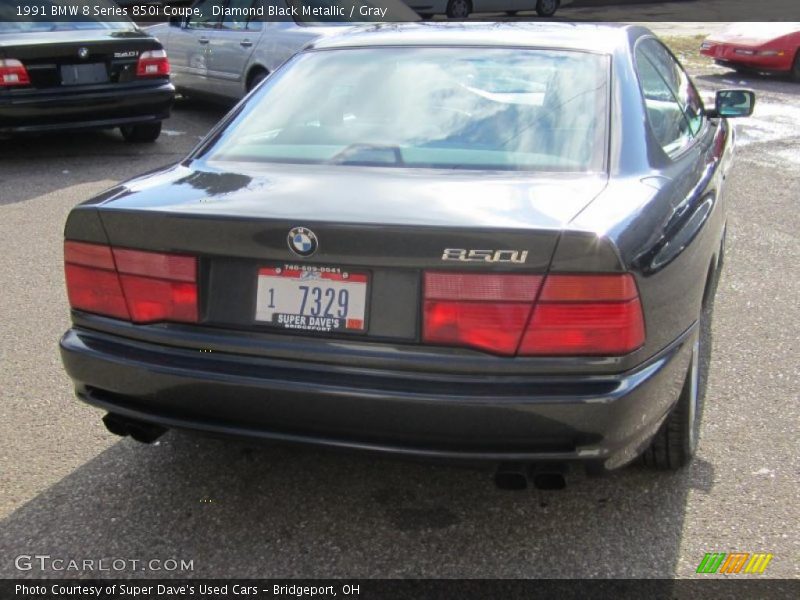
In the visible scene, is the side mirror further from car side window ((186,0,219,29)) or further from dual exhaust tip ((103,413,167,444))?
car side window ((186,0,219,29))

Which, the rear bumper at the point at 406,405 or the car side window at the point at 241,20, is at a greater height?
the car side window at the point at 241,20

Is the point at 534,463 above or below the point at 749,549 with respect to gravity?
above

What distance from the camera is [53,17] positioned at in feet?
29.1

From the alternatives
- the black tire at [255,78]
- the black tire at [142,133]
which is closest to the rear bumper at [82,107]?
the black tire at [142,133]

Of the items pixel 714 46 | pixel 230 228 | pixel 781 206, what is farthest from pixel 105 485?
pixel 714 46

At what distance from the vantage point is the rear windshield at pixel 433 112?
3160 mm

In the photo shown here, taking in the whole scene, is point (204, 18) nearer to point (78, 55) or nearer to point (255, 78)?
point (255, 78)

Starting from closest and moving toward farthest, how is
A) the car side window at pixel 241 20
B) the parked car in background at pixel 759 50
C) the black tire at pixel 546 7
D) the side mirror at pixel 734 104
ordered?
the side mirror at pixel 734 104, the car side window at pixel 241 20, the parked car in background at pixel 759 50, the black tire at pixel 546 7

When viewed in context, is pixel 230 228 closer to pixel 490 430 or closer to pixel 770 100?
pixel 490 430

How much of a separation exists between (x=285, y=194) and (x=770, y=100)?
1116 centimetres

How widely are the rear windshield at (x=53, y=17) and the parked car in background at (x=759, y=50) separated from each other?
8.86m

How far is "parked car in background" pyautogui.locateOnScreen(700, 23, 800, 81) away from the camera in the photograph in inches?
548

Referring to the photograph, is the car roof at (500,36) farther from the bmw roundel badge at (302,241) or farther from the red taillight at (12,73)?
the red taillight at (12,73)

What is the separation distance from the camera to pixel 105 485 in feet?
10.9
